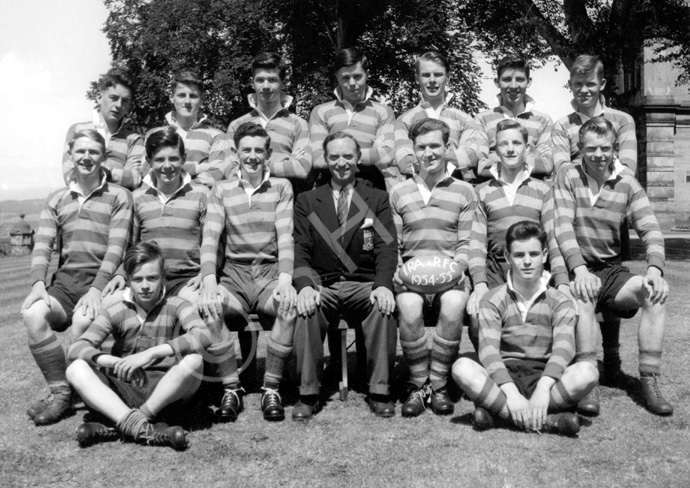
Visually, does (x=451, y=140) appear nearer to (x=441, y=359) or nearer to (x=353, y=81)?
(x=353, y=81)

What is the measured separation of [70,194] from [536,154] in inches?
144

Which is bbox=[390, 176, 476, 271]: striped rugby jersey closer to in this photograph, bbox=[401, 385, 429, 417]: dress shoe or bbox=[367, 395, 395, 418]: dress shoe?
bbox=[401, 385, 429, 417]: dress shoe

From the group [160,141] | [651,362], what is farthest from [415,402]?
[160,141]

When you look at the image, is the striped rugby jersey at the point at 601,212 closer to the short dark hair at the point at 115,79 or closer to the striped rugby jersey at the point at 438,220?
the striped rugby jersey at the point at 438,220

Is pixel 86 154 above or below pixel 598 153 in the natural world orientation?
above

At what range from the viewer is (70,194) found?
523 cm

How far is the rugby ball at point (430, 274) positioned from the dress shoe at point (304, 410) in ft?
3.33

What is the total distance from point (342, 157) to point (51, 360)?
8.02 feet

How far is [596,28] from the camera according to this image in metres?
14.9

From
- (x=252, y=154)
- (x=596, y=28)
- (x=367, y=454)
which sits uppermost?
(x=596, y=28)

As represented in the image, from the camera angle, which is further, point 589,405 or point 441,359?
point 441,359

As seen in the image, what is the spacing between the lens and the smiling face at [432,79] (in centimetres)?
590

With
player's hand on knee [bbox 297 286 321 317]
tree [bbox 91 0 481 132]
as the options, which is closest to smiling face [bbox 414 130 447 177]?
player's hand on knee [bbox 297 286 321 317]

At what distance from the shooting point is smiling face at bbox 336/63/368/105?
5.97 meters
